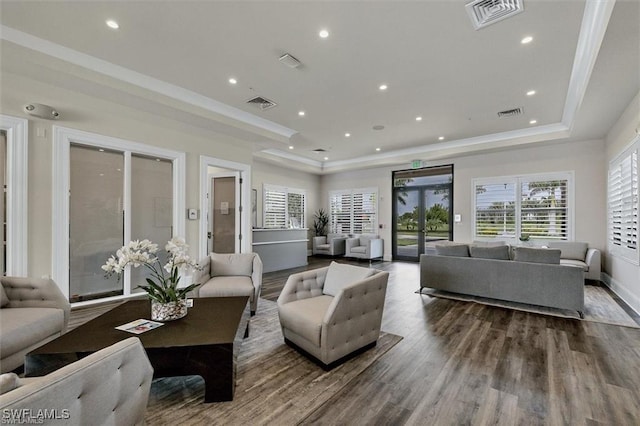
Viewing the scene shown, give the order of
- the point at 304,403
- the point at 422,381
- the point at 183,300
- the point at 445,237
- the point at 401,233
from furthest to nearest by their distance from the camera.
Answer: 1. the point at 401,233
2. the point at 445,237
3. the point at 183,300
4. the point at 422,381
5. the point at 304,403

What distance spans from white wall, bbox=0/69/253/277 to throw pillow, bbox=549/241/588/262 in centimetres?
775

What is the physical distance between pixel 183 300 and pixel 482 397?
2.52 metres

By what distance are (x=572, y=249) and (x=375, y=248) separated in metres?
4.50

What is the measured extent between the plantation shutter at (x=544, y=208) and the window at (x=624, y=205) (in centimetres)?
98

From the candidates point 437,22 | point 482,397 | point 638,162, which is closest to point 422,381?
point 482,397

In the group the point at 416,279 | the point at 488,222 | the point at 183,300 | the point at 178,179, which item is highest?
the point at 178,179

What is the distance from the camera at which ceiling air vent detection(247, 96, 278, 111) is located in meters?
4.59

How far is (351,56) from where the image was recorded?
11.2 feet

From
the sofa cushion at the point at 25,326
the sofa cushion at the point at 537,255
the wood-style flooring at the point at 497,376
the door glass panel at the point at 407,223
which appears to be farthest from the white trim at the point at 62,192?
the door glass panel at the point at 407,223

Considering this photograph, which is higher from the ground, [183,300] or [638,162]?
[638,162]

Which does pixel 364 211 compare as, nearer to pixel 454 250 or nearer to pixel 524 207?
pixel 524 207

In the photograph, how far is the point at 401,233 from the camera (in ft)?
29.0

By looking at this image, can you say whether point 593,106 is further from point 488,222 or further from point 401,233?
point 401,233

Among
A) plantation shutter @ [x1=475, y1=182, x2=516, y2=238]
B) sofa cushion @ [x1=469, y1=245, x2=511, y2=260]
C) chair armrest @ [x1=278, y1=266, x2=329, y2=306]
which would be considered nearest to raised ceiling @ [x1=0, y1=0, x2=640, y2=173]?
plantation shutter @ [x1=475, y1=182, x2=516, y2=238]
